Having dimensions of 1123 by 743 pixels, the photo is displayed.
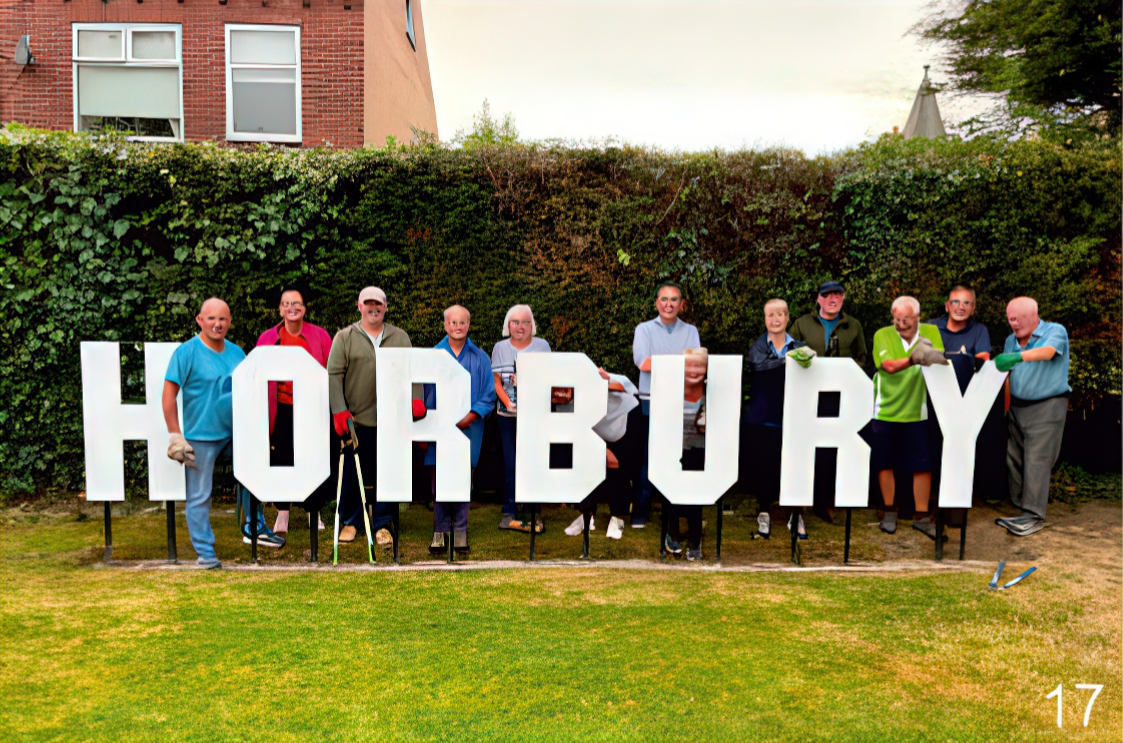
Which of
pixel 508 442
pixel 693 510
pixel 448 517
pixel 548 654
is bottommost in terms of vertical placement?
pixel 548 654

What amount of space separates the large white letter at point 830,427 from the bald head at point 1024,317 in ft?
5.56

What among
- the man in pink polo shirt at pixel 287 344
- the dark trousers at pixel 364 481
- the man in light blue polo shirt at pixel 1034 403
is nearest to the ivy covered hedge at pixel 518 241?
Answer: the man in light blue polo shirt at pixel 1034 403

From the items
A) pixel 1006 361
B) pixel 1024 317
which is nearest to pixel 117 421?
pixel 1006 361

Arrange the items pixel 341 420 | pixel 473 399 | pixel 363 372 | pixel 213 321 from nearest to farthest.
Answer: pixel 213 321 < pixel 341 420 < pixel 363 372 < pixel 473 399

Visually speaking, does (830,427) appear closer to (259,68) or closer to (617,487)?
(617,487)

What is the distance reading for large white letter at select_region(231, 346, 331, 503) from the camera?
520 cm

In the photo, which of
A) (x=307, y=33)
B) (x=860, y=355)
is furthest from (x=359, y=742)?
(x=307, y=33)

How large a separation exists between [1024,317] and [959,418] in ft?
4.19

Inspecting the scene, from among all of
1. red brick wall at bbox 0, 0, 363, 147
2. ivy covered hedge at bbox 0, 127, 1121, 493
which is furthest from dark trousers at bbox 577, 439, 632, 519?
red brick wall at bbox 0, 0, 363, 147

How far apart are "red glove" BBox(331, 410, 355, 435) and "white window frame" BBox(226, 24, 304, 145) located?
816 centimetres

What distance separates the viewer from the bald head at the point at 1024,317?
19.7 feet

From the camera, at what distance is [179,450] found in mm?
5129

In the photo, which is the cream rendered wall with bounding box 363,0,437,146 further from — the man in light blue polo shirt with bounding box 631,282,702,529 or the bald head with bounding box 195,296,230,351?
the man in light blue polo shirt with bounding box 631,282,702,529

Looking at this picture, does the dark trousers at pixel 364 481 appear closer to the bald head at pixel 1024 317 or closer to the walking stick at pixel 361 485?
the walking stick at pixel 361 485
